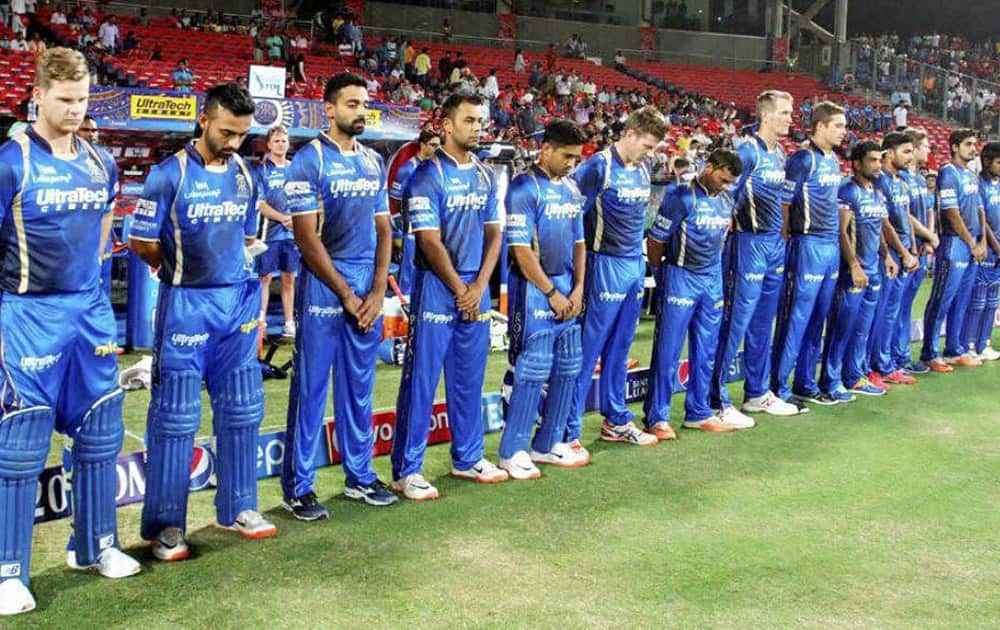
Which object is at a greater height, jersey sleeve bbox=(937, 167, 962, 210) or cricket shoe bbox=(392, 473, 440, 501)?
jersey sleeve bbox=(937, 167, 962, 210)

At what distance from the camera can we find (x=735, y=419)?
7715 mm

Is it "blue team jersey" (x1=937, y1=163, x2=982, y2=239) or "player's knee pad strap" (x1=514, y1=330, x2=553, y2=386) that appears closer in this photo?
"player's knee pad strap" (x1=514, y1=330, x2=553, y2=386)

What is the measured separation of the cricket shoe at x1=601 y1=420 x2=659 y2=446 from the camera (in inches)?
281

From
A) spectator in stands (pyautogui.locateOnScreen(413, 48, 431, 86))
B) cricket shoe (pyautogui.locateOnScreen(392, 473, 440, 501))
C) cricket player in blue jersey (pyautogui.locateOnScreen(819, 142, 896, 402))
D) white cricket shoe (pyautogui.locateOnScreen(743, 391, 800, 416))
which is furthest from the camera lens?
spectator in stands (pyautogui.locateOnScreen(413, 48, 431, 86))

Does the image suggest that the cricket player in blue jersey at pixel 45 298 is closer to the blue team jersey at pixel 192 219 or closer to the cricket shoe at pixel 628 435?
the blue team jersey at pixel 192 219

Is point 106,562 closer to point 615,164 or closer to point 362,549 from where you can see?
point 362,549

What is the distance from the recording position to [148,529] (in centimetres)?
481

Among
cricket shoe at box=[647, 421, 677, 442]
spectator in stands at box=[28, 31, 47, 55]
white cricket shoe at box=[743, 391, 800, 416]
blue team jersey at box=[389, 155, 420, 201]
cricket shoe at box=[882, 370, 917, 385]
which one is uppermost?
spectator in stands at box=[28, 31, 47, 55]

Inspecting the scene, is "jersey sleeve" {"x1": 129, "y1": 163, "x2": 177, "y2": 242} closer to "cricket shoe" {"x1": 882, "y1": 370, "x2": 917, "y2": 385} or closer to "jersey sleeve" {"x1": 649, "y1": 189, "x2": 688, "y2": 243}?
"jersey sleeve" {"x1": 649, "y1": 189, "x2": 688, "y2": 243}

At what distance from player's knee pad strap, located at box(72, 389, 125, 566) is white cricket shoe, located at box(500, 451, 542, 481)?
2.39 meters

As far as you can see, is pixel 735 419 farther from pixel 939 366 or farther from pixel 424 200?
pixel 939 366

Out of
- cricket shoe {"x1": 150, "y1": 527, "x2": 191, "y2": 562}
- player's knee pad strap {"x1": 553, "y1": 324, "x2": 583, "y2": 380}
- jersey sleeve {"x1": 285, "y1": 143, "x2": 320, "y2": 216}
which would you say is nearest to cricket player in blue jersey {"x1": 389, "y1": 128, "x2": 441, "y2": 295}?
player's knee pad strap {"x1": 553, "y1": 324, "x2": 583, "y2": 380}

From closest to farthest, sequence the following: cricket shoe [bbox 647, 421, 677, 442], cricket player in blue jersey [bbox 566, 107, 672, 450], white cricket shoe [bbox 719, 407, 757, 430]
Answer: cricket player in blue jersey [bbox 566, 107, 672, 450] → cricket shoe [bbox 647, 421, 677, 442] → white cricket shoe [bbox 719, 407, 757, 430]

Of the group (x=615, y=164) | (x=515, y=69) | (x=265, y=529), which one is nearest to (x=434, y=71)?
(x=515, y=69)
